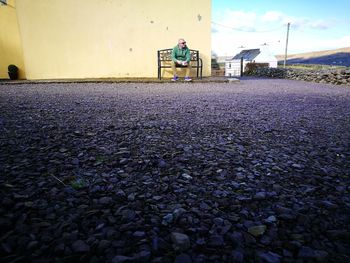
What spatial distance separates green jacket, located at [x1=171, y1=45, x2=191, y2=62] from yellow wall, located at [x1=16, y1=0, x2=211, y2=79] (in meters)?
1.07

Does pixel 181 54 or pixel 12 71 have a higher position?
pixel 181 54

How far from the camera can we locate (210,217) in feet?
3.61

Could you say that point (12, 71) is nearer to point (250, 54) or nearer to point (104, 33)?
point (104, 33)

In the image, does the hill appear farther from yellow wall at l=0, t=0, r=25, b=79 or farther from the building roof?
yellow wall at l=0, t=0, r=25, b=79

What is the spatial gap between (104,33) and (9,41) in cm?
411

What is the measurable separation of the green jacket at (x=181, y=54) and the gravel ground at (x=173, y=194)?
6.74 meters

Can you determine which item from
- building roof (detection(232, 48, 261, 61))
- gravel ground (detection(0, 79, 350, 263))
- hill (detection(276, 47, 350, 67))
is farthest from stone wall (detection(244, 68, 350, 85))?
hill (detection(276, 47, 350, 67))

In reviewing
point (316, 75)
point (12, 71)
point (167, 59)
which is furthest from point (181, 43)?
point (12, 71)

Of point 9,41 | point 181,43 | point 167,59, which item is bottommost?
point 167,59

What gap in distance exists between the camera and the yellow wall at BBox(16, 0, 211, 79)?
30.1 feet

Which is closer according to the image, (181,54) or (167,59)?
(181,54)

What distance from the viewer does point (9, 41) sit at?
9.64 m

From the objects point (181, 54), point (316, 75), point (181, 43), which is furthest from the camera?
point (316, 75)

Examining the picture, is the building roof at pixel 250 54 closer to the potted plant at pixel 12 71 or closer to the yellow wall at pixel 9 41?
the yellow wall at pixel 9 41
